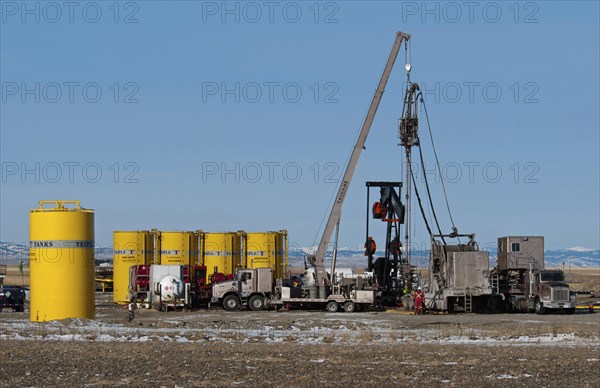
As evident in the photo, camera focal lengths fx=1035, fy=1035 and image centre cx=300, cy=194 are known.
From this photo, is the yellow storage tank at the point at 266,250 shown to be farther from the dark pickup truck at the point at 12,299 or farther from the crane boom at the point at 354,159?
the dark pickup truck at the point at 12,299

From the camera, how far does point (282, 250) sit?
203 ft

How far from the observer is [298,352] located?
27469mm

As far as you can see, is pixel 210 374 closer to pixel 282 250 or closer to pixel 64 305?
pixel 64 305

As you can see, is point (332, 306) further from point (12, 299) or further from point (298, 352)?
point (298, 352)

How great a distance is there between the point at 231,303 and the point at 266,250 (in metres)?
10.1

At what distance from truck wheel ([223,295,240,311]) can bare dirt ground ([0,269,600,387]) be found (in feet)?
29.9

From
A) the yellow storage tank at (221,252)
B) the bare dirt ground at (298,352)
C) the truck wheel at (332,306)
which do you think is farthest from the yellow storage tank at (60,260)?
the yellow storage tank at (221,252)

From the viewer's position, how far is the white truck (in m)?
50.4

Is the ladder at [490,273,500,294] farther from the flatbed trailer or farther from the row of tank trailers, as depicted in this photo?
the flatbed trailer

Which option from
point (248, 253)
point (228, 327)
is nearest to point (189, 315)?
point (228, 327)

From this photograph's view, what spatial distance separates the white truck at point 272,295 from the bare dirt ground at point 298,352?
26.3 ft

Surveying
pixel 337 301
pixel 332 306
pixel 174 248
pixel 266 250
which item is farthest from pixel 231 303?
pixel 266 250

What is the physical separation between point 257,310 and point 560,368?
28608 mm

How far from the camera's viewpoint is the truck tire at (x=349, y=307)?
50.1 meters
